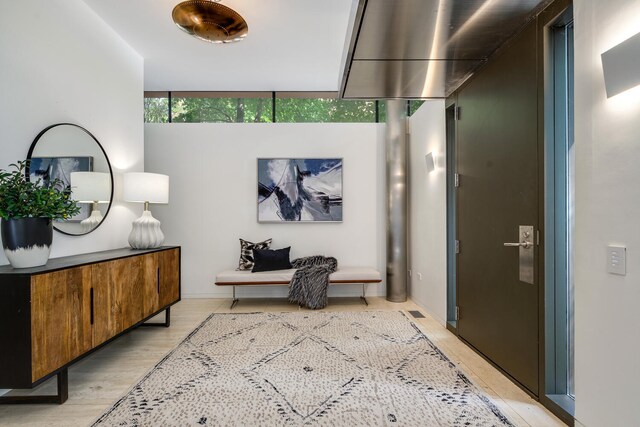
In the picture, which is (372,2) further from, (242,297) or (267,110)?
(242,297)

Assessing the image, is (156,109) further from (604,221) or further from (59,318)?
(604,221)

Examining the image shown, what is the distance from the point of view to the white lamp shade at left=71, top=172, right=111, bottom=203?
2.93 meters

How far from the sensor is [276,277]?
430 cm

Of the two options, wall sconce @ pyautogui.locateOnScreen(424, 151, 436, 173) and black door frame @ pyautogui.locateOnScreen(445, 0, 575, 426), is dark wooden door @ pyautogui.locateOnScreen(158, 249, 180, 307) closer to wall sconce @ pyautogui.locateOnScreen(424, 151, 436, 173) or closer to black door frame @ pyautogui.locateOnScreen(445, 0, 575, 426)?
wall sconce @ pyautogui.locateOnScreen(424, 151, 436, 173)

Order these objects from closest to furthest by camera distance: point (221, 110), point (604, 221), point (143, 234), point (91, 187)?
point (604, 221), point (91, 187), point (143, 234), point (221, 110)

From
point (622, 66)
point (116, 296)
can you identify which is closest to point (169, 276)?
point (116, 296)

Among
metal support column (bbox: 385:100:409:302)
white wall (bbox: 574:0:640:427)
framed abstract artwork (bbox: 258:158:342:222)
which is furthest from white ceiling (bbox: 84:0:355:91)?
white wall (bbox: 574:0:640:427)

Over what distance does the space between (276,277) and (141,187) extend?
1.92 meters

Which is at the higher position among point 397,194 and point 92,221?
point 397,194

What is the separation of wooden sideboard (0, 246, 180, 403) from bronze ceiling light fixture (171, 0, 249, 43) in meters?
2.03

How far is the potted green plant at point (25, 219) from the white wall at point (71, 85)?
406mm

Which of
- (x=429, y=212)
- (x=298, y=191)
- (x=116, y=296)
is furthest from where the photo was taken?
(x=298, y=191)

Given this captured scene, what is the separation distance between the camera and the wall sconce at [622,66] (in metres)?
1.37

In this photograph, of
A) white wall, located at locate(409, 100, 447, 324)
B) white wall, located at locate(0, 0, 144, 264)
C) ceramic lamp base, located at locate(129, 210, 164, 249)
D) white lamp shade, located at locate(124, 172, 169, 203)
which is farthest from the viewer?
white wall, located at locate(409, 100, 447, 324)
